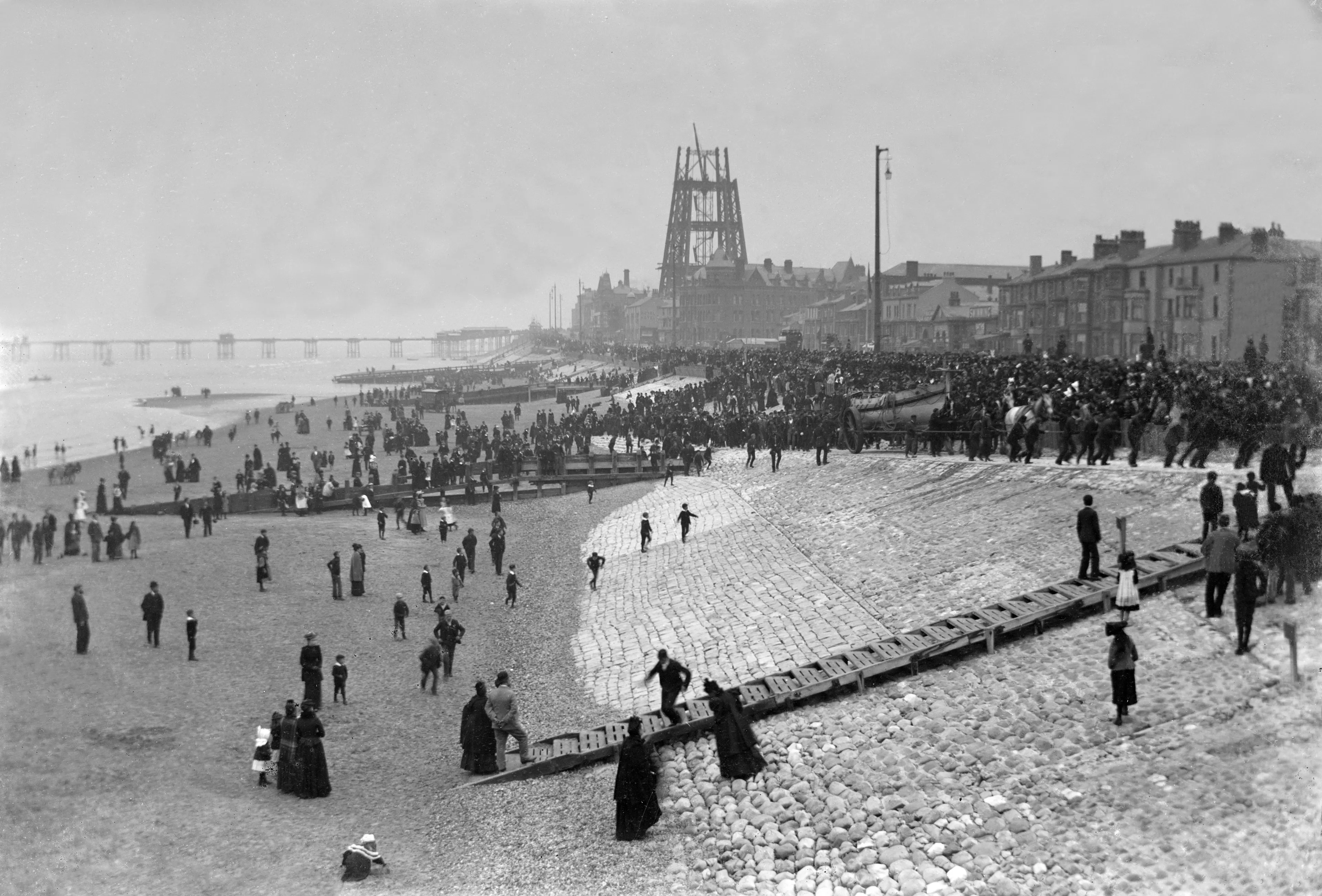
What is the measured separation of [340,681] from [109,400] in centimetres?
6919

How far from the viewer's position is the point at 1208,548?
1291 centimetres

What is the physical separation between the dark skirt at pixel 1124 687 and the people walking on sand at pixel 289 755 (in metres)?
9.28

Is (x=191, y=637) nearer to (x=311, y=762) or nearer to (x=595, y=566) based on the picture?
(x=311, y=762)

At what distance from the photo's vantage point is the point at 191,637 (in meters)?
19.8

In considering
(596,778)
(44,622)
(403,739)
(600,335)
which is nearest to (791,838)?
(596,778)

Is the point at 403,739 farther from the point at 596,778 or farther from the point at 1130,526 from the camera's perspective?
the point at 1130,526

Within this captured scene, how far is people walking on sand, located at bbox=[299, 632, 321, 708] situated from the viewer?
17.5m

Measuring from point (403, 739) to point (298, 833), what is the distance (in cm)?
356

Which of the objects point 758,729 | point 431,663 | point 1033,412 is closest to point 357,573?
point 431,663

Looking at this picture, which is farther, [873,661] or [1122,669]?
→ [873,661]

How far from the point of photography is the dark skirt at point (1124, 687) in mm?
11531

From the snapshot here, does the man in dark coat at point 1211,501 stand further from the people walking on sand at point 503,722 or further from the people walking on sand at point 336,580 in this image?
the people walking on sand at point 336,580

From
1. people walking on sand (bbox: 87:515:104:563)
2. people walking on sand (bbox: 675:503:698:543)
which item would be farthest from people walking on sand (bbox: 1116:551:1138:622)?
people walking on sand (bbox: 87:515:104:563)

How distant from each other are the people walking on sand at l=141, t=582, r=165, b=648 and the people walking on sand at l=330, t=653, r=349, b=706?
3.35 metres
